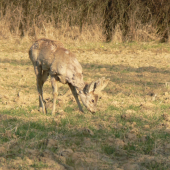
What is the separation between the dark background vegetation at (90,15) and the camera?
17922 mm

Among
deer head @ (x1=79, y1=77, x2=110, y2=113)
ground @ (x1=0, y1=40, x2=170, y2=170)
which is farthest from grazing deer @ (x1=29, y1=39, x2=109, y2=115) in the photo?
ground @ (x1=0, y1=40, x2=170, y2=170)

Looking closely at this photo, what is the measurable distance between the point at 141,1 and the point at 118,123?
13626 millimetres

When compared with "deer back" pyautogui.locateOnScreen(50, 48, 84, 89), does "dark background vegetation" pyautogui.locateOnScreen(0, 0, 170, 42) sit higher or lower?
higher

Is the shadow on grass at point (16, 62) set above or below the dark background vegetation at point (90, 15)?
below

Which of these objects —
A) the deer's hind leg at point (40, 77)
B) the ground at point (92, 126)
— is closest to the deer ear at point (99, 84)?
the ground at point (92, 126)

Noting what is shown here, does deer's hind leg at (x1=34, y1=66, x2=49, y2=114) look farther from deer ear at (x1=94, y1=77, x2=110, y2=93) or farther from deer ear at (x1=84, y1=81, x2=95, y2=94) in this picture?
deer ear at (x1=94, y1=77, x2=110, y2=93)

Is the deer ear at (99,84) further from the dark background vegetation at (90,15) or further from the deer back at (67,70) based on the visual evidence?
the dark background vegetation at (90,15)

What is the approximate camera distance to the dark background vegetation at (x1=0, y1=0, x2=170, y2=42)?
17.9m

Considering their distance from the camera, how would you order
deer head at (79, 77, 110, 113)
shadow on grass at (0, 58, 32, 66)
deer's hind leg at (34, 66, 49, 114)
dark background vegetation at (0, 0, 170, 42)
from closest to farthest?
deer head at (79, 77, 110, 113) → deer's hind leg at (34, 66, 49, 114) → shadow on grass at (0, 58, 32, 66) → dark background vegetation at (0, 0, 170, 42)

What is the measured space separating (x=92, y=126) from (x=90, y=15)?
1349 cm

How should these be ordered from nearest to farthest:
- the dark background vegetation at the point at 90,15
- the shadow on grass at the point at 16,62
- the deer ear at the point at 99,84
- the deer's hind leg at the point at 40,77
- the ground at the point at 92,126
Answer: the ground at the point at 92,126 → the deer ear at the point at 99,84 → the deer's hind leg at the point at 40,77 → the shadow on grass at the point at 16,62 → the dark background vegetation at the point at 90,15

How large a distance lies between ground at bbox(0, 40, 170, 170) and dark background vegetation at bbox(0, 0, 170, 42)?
281 inches

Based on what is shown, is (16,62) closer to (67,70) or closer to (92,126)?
(67,70)

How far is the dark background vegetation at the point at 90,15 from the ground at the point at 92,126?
7.14m
